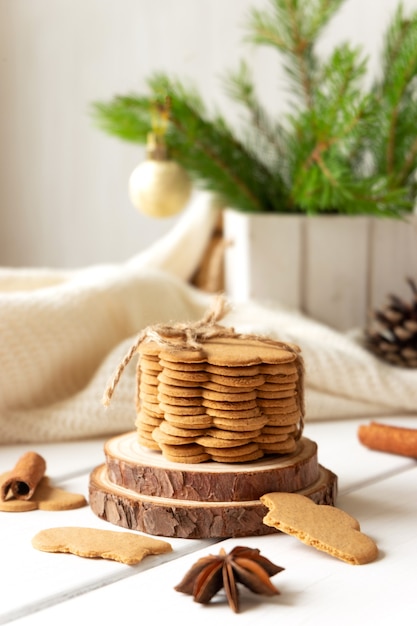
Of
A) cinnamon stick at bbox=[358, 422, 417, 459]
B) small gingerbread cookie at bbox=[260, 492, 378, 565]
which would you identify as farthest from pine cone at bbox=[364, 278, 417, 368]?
small gingerbread cookie at bbox=[260, 492, 378, 565]

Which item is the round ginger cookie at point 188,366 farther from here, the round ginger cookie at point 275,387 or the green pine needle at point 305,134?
the green pine needle at point 305,134

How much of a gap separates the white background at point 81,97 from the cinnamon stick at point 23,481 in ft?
4.52

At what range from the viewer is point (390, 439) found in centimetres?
80

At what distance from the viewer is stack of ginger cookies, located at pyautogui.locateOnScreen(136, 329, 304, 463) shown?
606 millimetres

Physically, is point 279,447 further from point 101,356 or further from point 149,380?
point 101,356

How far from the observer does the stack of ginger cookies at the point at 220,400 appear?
1.99 feet

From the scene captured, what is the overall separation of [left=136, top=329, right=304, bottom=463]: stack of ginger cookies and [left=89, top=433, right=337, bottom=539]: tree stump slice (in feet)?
0.04

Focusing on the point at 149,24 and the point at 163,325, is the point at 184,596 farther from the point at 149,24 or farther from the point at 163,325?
the point at 149,24

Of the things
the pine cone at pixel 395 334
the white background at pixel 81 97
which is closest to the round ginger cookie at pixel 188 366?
the pine cone at pixel 395 334

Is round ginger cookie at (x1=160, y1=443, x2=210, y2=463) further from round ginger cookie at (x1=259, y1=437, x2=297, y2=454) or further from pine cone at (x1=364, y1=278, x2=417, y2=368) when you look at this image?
pine cone at (x1=364, y1=278, x2=417, y2=368)

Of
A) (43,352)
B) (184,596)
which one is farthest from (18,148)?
(184,596)

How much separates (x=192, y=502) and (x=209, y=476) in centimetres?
2

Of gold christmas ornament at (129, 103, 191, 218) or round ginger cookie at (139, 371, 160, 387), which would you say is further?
gold christmas ornament at (129, 103, 191, 218)

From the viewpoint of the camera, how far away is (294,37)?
1.23 metres
